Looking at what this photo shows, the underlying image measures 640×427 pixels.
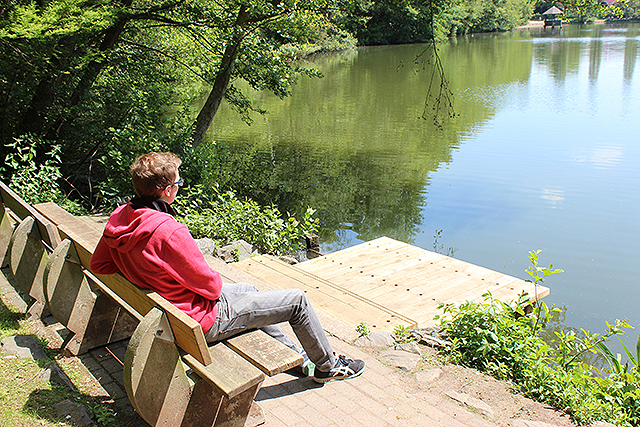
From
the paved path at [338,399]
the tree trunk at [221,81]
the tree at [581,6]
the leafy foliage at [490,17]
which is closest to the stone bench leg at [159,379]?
the paved path at [338,399]

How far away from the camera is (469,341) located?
4289 mm

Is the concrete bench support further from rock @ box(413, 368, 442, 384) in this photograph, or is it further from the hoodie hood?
A: rock @ box(413, 368, 442, 384)

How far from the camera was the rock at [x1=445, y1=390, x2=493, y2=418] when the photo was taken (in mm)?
3365

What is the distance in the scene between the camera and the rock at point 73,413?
2727 millimetres

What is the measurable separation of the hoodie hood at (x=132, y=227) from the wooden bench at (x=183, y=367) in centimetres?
24

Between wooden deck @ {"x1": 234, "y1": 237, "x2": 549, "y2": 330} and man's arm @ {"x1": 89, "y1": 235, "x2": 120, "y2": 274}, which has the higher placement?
man's arm @ {"x1": 89, "y1": 235, "x2": 120, "y2": 274}

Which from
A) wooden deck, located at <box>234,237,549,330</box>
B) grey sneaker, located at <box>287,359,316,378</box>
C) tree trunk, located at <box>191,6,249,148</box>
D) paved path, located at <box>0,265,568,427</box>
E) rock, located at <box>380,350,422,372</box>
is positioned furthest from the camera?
tree trunk, located at <box>191,6,249,148</box>

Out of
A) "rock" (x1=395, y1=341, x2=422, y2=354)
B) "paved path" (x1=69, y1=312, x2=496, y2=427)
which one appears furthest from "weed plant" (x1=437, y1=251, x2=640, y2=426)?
"paved path" (x1=69, y1=312, x2=496, y2=427)

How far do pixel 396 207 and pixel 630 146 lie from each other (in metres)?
7.38

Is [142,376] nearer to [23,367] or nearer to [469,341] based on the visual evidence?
[23,367]

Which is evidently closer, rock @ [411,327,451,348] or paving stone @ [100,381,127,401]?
paving stone @ [100,381,127,401]

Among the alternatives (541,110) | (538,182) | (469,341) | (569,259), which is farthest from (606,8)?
(541,110)

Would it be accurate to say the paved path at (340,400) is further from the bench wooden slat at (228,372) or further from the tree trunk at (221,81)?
the tree trunk at (221,81)

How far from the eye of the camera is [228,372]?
251cm
